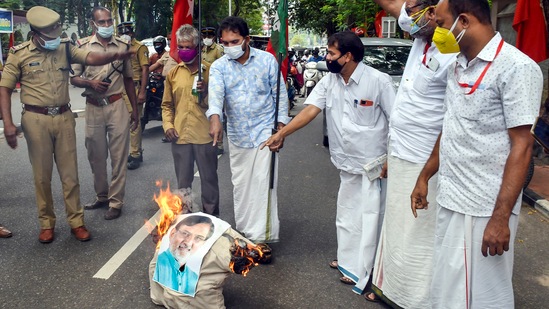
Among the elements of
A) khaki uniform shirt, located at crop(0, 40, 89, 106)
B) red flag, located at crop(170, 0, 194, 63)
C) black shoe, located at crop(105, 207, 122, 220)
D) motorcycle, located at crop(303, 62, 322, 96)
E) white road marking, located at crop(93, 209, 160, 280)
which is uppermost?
Result: red flag, located at crop(170, 0, 194, 63)

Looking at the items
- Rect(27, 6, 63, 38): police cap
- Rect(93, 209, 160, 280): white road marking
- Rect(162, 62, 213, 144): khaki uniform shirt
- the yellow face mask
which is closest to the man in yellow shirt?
Rect(162, 62, 213, 144): khaki uniform shirt

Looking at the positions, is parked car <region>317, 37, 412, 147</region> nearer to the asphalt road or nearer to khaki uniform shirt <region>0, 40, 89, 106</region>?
the asphalt road

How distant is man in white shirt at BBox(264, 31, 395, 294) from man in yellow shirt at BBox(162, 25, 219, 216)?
125 centimetres

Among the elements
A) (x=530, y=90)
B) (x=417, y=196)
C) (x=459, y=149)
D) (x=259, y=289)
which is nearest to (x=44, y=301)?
(x=259, y=289)

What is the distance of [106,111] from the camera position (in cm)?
576

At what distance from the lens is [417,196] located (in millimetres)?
3062

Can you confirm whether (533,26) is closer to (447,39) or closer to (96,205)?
(447,39)

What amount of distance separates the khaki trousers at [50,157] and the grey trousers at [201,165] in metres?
0.95

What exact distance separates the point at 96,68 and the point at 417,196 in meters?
3.96

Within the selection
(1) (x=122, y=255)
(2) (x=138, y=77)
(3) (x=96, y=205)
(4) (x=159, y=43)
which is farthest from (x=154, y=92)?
(1) (x=122, y=255)

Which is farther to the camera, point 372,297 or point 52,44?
point 52,44

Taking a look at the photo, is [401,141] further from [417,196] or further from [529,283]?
[529,283]

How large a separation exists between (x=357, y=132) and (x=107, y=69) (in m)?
3.13

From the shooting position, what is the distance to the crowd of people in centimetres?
246
